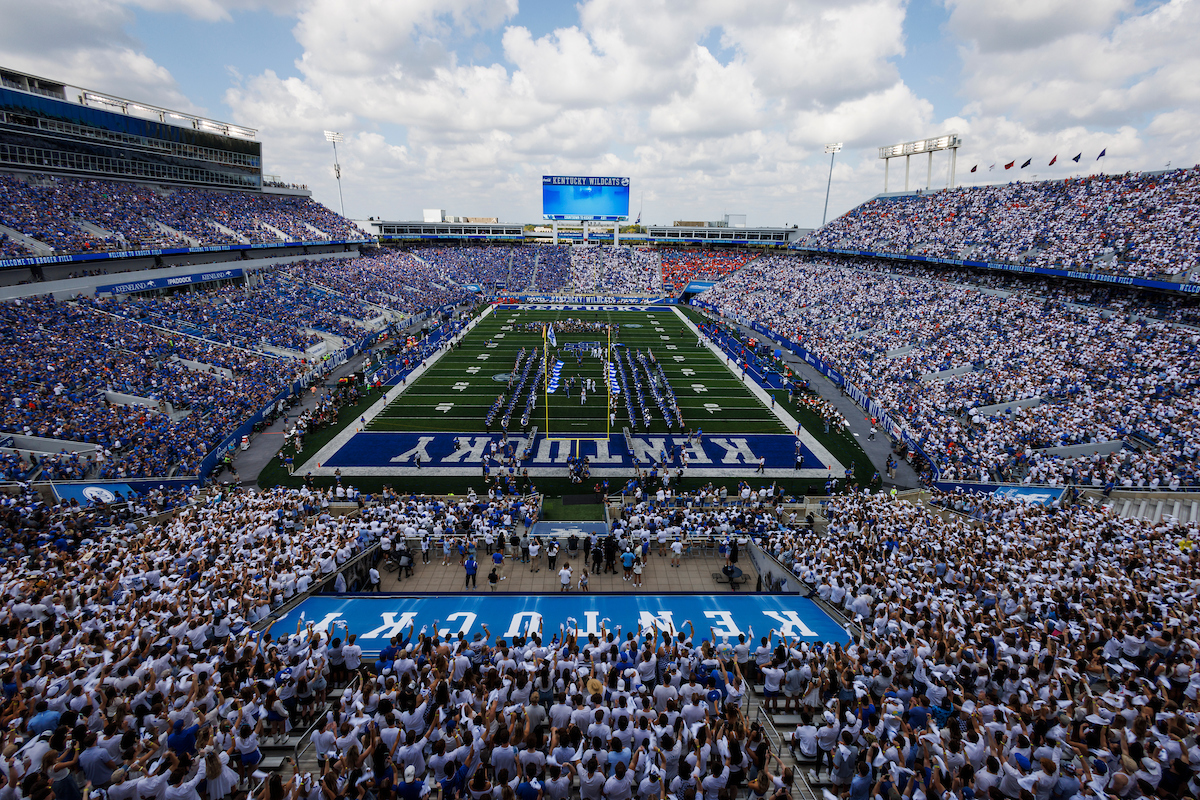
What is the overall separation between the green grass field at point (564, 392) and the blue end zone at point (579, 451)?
3.20 ft

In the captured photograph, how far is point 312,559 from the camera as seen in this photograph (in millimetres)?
10508

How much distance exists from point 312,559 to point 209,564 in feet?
5.90

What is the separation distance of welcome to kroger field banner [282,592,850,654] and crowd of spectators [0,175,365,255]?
3191 centimetres

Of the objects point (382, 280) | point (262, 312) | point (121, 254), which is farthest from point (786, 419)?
point (382, 280)

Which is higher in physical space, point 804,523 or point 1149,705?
point 1149,705

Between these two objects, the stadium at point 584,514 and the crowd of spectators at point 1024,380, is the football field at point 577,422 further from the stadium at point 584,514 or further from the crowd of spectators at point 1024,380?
the crowd of spectators at point 1024,380

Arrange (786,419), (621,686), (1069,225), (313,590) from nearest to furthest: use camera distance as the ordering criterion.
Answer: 1. (621,686)
2. (313,590)
3. (786,419)
4. (1069,225)

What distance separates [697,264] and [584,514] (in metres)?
62.7

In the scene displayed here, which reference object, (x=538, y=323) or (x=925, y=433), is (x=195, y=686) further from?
(x=538, y=323)

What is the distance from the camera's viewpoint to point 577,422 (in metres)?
25.5

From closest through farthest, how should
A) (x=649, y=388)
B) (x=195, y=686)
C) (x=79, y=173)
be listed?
(x=195, y=686) < (x=649, y=388) < (x=79, y=173)

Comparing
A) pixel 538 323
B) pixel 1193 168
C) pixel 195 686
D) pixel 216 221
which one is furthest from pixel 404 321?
pixel 1193 168

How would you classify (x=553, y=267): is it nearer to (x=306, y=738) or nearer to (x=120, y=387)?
(x=120, y=387)

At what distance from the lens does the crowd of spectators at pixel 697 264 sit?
7025 centimetres
